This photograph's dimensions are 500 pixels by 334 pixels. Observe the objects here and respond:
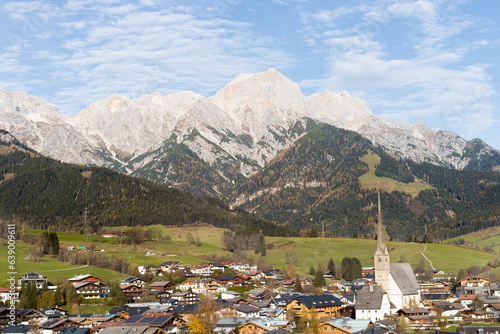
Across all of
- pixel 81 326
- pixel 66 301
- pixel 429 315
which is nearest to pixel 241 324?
pixel 81 326

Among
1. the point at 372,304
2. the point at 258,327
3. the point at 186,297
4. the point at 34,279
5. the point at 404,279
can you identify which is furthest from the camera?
the point at 186,297

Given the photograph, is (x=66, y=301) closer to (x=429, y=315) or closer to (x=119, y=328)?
(x=119, y=328)

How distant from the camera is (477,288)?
549 ft

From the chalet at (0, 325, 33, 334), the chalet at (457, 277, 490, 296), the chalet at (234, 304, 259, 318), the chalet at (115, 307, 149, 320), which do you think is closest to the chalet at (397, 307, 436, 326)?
the chalet at (234, 304, 259, 318)

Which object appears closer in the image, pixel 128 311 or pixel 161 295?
pixel 128 311

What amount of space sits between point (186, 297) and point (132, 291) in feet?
57.2

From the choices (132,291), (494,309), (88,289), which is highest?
(88,289)

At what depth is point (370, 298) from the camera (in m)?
133

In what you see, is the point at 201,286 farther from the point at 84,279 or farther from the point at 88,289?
the point at 88,289

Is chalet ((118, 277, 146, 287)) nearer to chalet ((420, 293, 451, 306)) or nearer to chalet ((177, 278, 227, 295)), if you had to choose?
chalet ((177, 278, 227, 295))

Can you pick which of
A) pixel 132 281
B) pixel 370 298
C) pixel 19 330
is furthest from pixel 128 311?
pixel 370 298

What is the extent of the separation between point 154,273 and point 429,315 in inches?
3858

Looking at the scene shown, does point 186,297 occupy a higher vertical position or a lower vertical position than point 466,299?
lower

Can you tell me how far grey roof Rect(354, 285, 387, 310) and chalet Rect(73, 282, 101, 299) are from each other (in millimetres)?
72236
